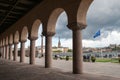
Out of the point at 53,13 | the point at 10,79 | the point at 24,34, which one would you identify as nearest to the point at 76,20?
the point at 53,13

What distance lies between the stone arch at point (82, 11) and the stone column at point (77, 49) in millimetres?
336

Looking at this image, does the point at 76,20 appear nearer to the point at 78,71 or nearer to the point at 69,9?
the point at 69,9

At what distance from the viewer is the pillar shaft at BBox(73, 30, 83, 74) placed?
10.6 m

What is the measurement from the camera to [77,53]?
422 inches

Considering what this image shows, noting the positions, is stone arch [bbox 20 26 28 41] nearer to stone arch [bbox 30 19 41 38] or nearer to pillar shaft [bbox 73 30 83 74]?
stone arch [bbox 30 19 41 38]

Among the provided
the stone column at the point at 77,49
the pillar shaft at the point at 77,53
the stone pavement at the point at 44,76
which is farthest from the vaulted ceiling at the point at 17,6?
the stone pavement at the point at 44,76

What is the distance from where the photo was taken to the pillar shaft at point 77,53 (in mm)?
10641

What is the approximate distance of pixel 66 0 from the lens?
1185 centimetres

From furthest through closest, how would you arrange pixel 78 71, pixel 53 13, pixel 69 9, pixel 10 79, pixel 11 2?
1. pixel 11 2
2. pixel 53 13
3. pixel 69 9
4. pixel 78 71
5. pixel 10 79

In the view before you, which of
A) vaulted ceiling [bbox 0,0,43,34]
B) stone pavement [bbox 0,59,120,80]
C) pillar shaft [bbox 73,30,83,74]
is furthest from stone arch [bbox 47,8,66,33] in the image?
stone pavement [bbox 0,59,120,80]

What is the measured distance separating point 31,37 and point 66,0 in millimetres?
7889

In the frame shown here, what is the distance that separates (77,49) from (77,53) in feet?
0.70

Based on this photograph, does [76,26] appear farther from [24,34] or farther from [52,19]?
[24,34]

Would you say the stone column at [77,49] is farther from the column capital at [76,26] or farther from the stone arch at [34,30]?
the stone arch at [34,30]
